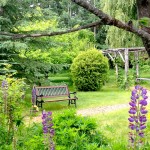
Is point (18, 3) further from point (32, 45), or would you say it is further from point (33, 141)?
point (33, 141)

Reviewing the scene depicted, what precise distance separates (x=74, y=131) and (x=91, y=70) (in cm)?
1309

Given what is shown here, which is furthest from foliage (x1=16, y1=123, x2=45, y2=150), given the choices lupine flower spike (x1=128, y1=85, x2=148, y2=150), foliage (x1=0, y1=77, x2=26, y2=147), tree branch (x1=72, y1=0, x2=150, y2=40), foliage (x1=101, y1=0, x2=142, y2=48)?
foliage (x1=101, y1=0, x2=142, y2=48)

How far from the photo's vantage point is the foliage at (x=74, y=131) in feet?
10.6

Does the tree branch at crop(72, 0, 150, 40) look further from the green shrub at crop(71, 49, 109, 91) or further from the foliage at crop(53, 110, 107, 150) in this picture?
the green shrub at crop(71, 49, 109, 91)

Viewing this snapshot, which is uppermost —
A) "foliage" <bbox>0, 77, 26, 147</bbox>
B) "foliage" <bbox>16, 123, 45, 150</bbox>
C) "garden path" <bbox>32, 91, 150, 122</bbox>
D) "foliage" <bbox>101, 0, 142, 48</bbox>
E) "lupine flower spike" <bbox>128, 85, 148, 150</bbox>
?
"foliage" <bbox>101, 0, 142, 48</bbox>

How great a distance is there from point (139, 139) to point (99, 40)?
1228 inches

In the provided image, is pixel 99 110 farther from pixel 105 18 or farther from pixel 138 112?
pixel 105 18

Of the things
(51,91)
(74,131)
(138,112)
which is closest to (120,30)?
(51,91)

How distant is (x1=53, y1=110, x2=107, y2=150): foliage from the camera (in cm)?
322

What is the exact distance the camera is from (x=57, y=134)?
3465 millimetres

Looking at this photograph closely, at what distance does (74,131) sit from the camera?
11.6 ft

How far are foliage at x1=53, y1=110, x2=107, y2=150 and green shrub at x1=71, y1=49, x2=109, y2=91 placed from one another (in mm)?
12599

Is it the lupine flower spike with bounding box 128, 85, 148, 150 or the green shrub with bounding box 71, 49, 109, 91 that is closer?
the lupine flower spike with bounding box 128, 85, 148, 150

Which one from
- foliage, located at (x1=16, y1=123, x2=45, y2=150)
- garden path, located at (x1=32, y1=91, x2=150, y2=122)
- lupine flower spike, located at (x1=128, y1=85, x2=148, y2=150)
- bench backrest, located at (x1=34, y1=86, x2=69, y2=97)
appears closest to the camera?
lupine flower spike, located at (x1=128, y1=85, x2=148, y2=150)
